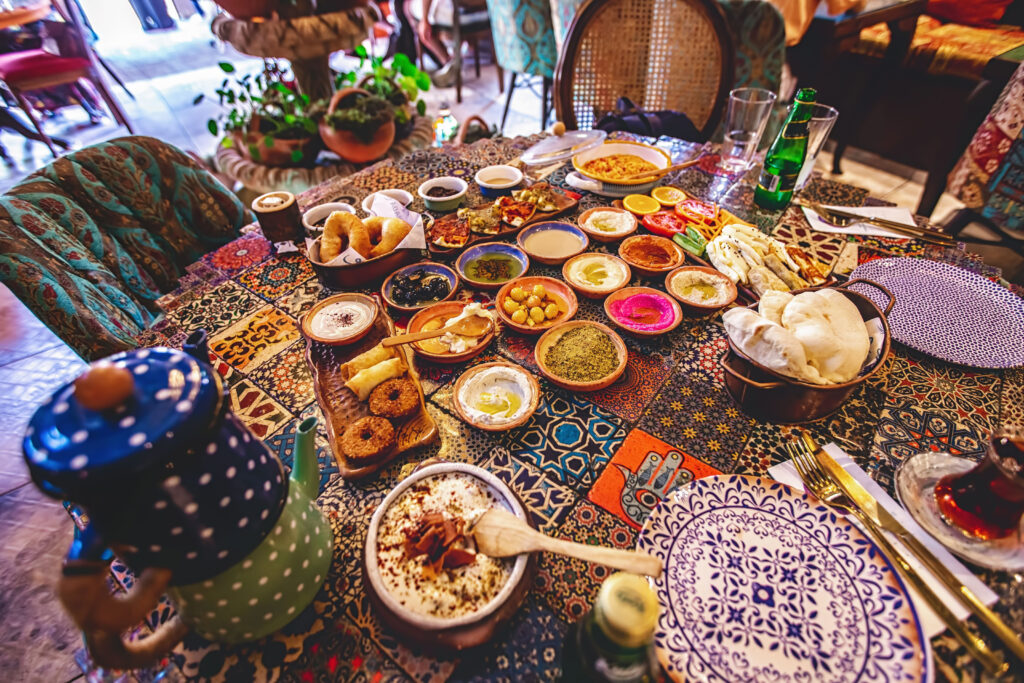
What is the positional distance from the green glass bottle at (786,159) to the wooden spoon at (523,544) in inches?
69.2

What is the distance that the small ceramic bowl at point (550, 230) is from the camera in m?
1.72

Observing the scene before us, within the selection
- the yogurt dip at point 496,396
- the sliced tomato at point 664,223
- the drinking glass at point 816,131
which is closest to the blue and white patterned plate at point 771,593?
the yogurt dip at point 496,396

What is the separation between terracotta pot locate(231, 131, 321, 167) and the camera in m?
3.55

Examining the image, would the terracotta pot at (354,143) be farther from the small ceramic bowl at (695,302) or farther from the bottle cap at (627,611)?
the bottle cap at (627,611)

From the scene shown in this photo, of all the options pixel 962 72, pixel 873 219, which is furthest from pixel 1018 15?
pixel 873 219

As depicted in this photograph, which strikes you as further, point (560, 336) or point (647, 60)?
point (647, 60)

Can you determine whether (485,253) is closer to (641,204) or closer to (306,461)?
(641,204)

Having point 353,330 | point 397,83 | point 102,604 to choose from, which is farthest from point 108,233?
point 397,83

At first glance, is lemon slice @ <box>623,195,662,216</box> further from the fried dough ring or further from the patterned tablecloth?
the fried dough ring

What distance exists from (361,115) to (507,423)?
3.05 meters

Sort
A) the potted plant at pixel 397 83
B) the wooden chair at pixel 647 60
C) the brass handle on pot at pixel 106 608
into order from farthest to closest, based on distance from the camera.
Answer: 1. the potted plant at pixel 397 83
2. the wooden chair at pixel 647 60
3. the brass handle on pot at pixel 106 608

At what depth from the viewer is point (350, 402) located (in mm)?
1312

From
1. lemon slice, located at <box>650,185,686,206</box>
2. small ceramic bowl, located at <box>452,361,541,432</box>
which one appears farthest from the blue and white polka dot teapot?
lemon slice, located at <box>650,185,686,206</box>

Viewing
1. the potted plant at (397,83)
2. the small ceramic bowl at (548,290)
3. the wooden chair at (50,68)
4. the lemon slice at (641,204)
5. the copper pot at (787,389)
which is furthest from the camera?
the wooden chair at (50,68)
